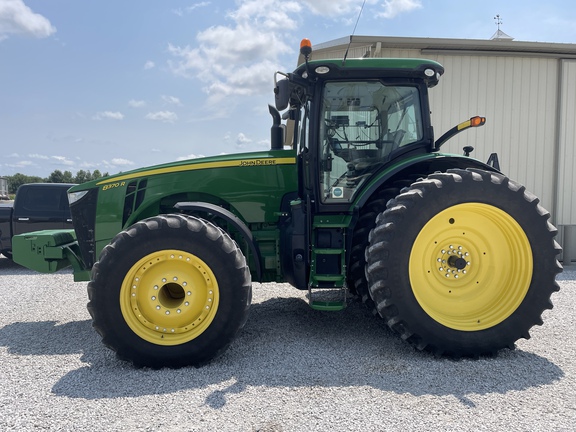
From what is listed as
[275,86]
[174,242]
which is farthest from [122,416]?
[275,86]

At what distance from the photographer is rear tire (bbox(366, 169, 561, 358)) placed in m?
3.39

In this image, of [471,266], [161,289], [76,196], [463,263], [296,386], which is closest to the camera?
[296,386]

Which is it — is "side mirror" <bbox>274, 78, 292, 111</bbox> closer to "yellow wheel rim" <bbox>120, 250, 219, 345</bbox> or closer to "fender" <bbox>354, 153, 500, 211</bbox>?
"fender" <bbox>354, 153, 500, 211</bbox>

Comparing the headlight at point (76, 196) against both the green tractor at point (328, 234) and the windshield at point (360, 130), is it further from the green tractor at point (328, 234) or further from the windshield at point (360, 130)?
the windshield at point (360, 130)

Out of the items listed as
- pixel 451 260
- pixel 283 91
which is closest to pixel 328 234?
pixel 451 260

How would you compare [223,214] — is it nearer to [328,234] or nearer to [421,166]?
[328,234]

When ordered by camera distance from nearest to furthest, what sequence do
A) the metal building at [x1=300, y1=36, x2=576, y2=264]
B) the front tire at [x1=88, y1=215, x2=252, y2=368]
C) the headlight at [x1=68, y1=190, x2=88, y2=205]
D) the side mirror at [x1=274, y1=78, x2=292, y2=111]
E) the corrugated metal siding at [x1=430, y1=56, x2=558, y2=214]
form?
the front tire at [x1=88, y1=215, x2=252, y2=368]
the side mirror at [x1=274, y1=78, x2=292, y2=111]
the headlight at [x1=68, y1=190, x2=88, y2=205]
the metal building at [x1=300, y1=36, x2=576, y2=264]
the corrugated metal siding at [x1=430, y1=56, x2=558, y2=214]

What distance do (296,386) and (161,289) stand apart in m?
1.30

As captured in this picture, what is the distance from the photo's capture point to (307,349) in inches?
143

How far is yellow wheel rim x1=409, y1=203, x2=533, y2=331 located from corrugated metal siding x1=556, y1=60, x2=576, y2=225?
20.4ft

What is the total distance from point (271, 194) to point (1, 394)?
262cm

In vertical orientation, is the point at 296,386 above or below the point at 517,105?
below

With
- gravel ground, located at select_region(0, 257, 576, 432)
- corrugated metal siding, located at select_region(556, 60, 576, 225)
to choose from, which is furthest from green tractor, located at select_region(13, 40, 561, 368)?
corrugated metal siding, located at select_region(556, 60, 576, 225)

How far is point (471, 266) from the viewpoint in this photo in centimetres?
365
